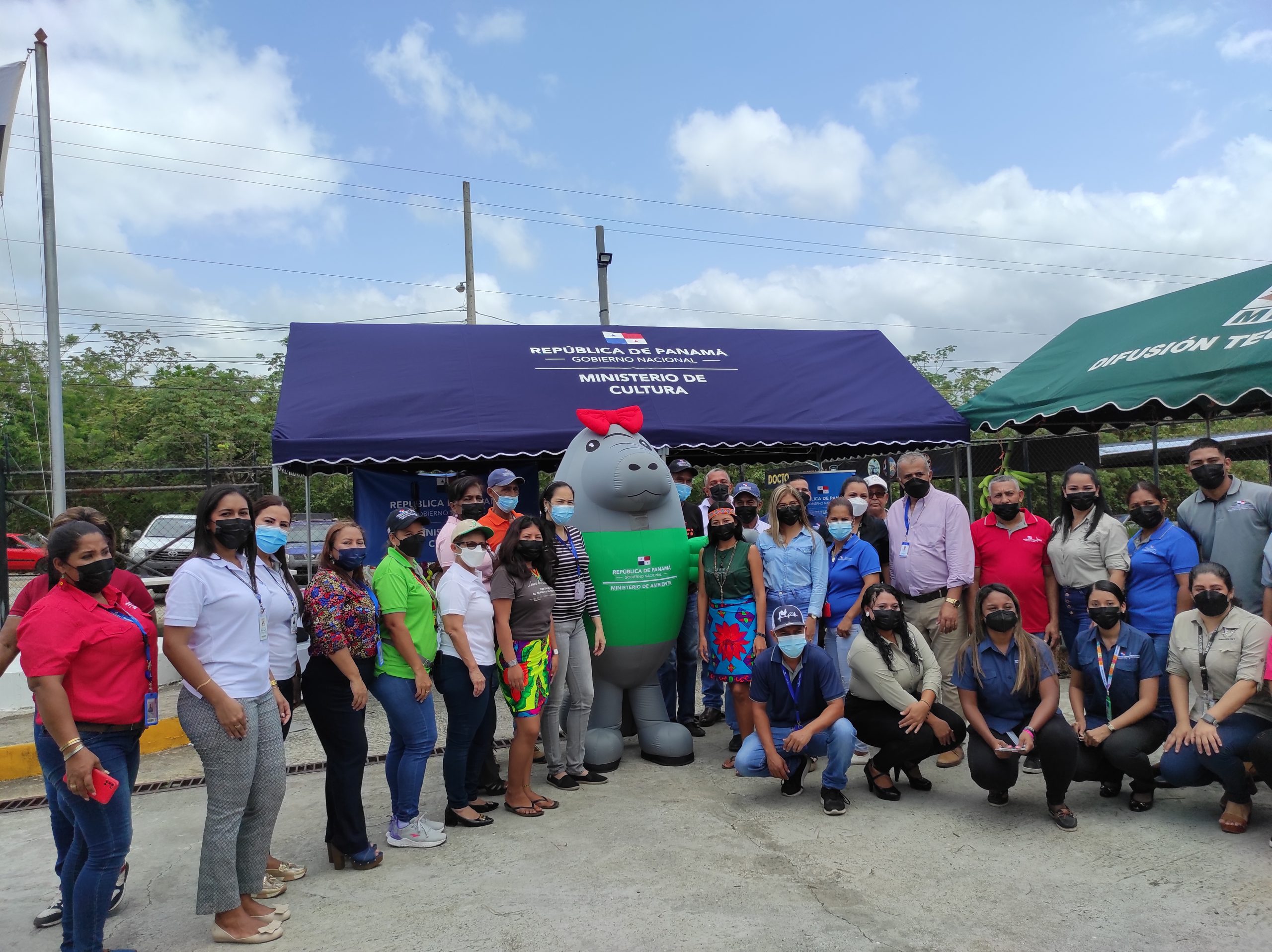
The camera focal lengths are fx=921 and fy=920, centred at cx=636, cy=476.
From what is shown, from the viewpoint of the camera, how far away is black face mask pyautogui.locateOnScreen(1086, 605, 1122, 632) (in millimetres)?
4648

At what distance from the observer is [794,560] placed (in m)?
5.57

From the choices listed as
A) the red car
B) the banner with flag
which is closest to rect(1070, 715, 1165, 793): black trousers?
the banner with flag

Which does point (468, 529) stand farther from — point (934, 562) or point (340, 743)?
point (934, 562)

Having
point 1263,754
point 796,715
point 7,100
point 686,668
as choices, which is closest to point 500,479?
point 686,668

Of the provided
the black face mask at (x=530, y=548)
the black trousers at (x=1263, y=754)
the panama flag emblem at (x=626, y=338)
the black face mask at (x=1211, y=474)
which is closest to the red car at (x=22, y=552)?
the panama flag emblem at (x=626, y=338)

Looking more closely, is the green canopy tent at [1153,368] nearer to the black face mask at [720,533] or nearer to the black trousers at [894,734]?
the black trousers at [894,734]

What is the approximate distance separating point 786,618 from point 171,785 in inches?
152

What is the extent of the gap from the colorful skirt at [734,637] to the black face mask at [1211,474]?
2561 mm

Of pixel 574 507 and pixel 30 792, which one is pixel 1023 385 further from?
pixel 30 792

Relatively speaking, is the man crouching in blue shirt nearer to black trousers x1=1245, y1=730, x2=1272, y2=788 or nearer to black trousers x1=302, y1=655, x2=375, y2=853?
black trousers x1=1245, y1=730, x2=1272, y2=788

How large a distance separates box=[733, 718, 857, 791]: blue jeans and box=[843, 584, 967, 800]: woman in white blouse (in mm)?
154

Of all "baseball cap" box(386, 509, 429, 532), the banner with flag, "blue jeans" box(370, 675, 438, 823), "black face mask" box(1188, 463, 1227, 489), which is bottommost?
"blue jeans" box(370, 675, 438, 823)

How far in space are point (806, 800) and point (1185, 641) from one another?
206 centimetres

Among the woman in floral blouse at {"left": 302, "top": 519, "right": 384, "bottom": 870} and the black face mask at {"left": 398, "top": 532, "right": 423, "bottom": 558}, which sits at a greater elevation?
the black face mask at {"left": 398, "top": 532, "right": 423, "bottom": 558}
